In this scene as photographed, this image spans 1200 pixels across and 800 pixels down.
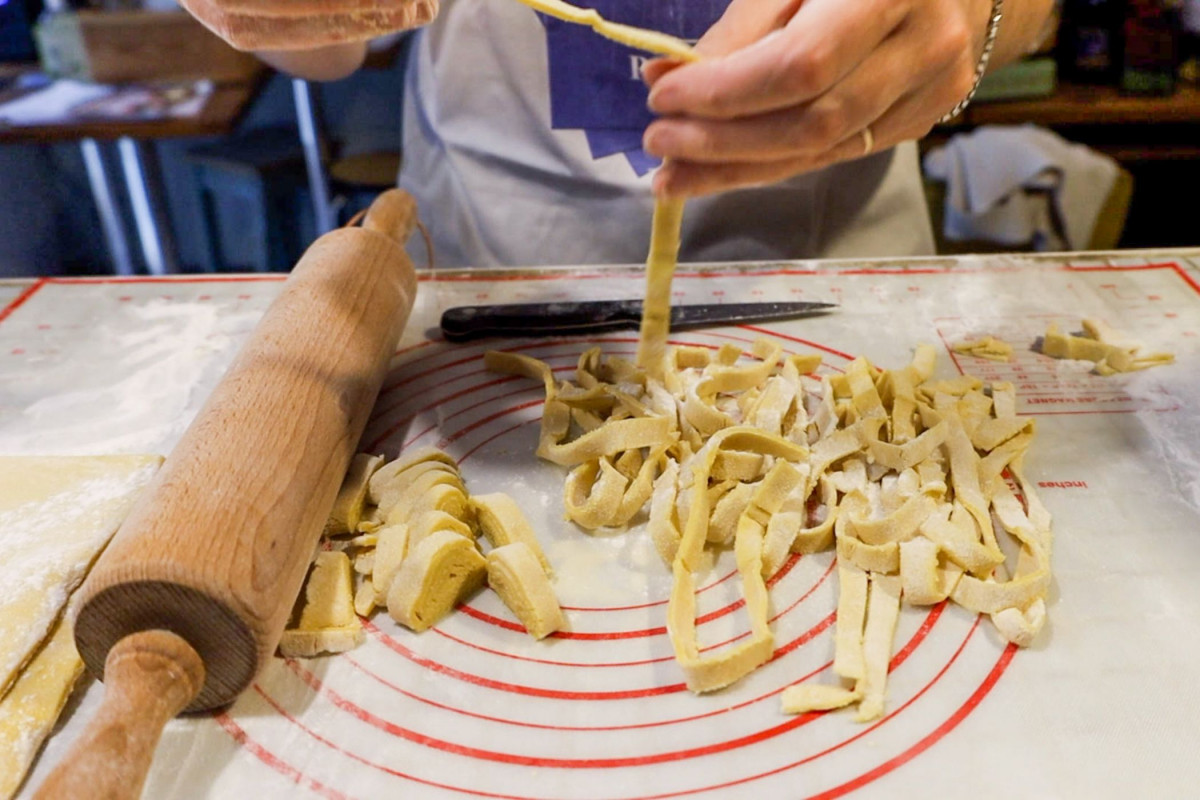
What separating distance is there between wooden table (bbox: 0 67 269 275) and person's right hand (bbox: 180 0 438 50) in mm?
1865

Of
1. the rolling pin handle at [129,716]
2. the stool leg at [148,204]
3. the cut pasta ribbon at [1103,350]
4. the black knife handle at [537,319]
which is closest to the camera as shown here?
the rolling pin handle at [129,716]

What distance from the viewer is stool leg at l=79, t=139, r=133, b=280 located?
3496 millimetres

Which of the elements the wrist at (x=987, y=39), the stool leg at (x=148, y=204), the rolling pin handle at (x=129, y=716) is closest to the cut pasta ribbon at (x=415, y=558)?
the rolling pin handle at (x=129, y=716)

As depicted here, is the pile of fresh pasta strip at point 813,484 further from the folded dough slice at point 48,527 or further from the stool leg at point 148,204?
the stool leg at point 148,204

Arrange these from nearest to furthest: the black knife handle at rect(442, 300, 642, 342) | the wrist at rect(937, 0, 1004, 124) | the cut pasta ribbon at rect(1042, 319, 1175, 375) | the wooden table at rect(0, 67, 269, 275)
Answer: the wrist at rect(937, 0, 1004, 124), the cut pasta ribbon at rect(1042, 319, 1175, 375), the black knife handle at rect(442, 300, 642, 342), the wooden table at rect(0, 67, 269, 275)

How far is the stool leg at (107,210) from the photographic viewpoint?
3496mm

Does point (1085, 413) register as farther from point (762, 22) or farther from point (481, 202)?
point (481, 202)

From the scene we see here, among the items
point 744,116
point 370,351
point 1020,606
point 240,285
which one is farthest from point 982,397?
point 240,285

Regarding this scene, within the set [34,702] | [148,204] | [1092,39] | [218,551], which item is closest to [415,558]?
[218,551]

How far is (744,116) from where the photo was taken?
0.97 meters

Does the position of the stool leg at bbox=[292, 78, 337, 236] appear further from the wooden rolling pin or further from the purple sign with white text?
the wooden rolling pin

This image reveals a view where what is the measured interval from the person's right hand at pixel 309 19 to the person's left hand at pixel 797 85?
274 millimetres

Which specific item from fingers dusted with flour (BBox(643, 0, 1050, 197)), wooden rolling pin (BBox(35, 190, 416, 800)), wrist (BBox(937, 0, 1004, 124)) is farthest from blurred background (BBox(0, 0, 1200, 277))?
fingers dusted with flour (BBox(643, 0, 1050, 197))

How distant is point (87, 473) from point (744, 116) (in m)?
0.92
